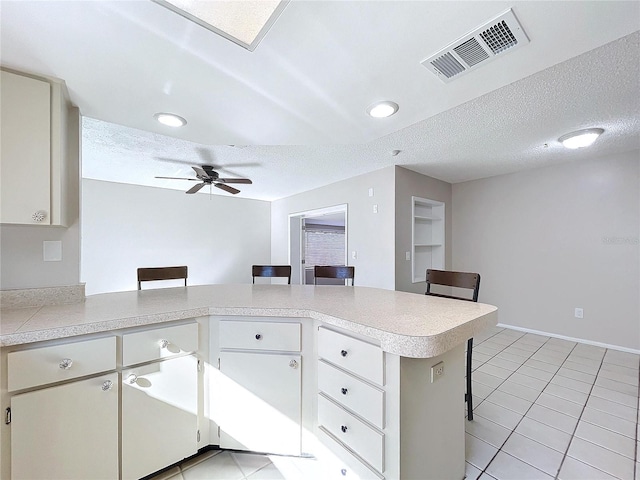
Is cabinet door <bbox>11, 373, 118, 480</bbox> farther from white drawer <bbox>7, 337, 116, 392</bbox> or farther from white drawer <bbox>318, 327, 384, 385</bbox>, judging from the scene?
white drawer <bbox>318, 327, 384, 385</bbox>

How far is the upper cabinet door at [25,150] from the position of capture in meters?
1.32

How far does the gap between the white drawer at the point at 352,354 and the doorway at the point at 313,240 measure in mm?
3244

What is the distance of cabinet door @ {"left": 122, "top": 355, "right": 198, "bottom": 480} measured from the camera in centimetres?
132

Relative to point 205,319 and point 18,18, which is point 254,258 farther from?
point 18,18

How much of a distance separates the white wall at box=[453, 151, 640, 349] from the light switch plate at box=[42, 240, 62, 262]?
16.8 feet

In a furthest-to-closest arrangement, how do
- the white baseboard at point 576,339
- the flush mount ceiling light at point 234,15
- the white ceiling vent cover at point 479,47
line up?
the white baseboard at point 576,339
the white ceiling vent cover at point 479,47
the flush mount ceiling light at point 234,15

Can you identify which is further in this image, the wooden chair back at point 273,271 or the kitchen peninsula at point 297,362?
the wooden chair back at point 273,271

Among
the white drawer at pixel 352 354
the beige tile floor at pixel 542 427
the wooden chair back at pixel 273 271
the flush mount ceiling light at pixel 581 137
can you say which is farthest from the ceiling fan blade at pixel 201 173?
the flush mount ceiling light at pixel 581 137

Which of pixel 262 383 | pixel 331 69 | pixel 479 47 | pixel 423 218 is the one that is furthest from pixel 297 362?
pixel 423 218

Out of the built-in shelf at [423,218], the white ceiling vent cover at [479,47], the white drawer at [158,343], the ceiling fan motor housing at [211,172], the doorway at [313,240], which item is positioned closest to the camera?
the white ceiling vent cover at [479,47]

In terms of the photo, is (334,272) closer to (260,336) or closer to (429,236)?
(260,336)

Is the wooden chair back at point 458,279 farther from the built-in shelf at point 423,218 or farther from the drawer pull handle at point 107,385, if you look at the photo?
the built-in shelf at point 423,218

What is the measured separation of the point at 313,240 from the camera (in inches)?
264

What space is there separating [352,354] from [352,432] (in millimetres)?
373
